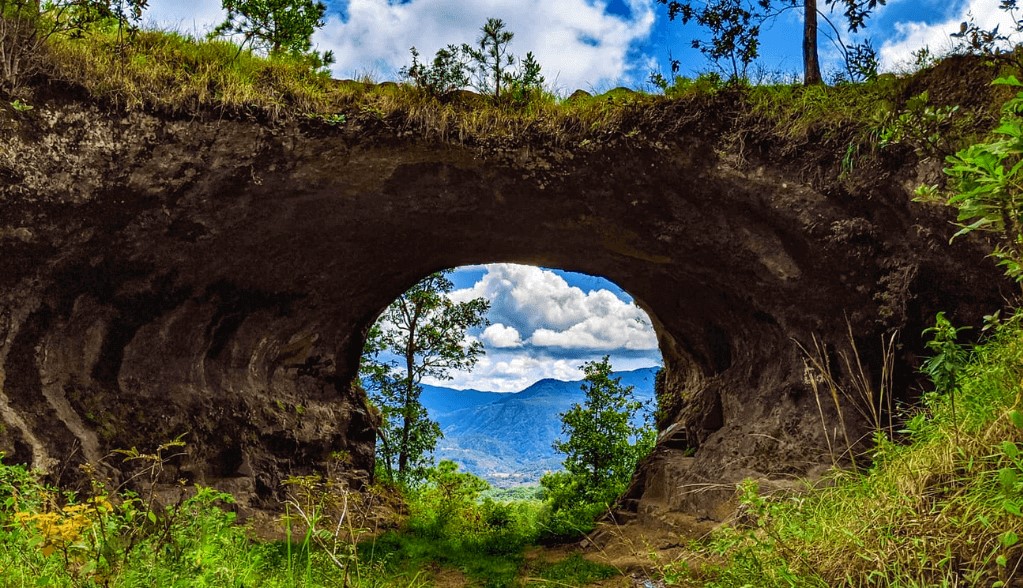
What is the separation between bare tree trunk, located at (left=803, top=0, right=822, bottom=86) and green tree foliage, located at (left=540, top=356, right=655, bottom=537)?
788cm

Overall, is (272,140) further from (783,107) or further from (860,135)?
(860,135)

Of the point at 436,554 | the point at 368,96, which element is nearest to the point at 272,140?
the point at 368,96

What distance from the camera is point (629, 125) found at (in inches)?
323

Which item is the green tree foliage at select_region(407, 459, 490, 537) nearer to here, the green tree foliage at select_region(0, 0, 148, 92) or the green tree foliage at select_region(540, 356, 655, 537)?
the green tree foliage at select_region(540, 356, 655, 537)

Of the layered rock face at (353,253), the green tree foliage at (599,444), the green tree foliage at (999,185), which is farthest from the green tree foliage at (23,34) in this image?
the green tree foliage at (599,444)

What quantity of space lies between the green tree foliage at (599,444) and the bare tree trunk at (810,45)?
25.9 feet

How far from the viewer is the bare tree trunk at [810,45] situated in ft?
29.6

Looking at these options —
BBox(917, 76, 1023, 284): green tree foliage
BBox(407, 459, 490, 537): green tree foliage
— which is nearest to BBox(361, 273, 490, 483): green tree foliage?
BBox(407, 459, 490, 537): green tree foliage

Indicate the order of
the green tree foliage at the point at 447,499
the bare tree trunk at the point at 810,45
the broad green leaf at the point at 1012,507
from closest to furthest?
the broad green leaf at the point at 1012,507, the bare tree trunk at the point at 810,45, the green tree foliage at the point at 447,499

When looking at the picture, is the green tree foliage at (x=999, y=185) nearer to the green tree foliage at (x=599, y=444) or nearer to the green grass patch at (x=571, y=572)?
the green grass patch at (x=571, y=572)

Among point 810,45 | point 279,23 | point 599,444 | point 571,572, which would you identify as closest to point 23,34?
point 279,23

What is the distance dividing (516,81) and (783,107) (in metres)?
3.58

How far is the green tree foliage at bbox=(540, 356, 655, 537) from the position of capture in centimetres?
A: 1333

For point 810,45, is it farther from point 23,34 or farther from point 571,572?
point 23,34
